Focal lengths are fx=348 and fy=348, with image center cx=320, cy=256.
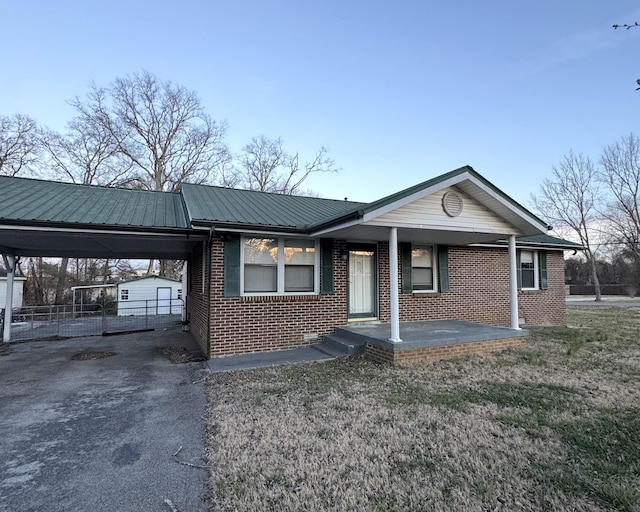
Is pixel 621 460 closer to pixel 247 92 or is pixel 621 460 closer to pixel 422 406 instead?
pixel 422 406

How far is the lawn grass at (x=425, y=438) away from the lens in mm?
2527

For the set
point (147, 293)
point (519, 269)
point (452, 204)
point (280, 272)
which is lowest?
point (147, 293)

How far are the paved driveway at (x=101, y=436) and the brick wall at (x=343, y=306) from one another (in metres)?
1.08

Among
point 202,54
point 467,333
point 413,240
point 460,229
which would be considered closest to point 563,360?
point 467,333

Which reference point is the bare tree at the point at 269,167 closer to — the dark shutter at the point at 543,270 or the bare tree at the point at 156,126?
the bare tree at the point at 156,126

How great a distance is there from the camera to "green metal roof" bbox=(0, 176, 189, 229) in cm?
616

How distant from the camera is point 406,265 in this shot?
916cm

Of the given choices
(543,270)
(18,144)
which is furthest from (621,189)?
(18,144)

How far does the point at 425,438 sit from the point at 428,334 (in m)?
3.95

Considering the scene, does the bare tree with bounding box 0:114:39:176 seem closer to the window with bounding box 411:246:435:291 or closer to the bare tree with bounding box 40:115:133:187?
the bare tree with bounding box 40:115:133:187

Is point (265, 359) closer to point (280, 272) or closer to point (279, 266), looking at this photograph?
point (280, 272)

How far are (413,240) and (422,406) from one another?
17.6 ft

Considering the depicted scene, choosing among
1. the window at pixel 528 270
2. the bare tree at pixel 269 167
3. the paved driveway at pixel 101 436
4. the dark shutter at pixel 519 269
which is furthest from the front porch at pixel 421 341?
the bare tree at pixel 269 167

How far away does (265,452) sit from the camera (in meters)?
3.21
